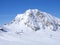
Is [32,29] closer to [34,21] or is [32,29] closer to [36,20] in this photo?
[34,21]

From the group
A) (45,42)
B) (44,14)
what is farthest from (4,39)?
(44,14)

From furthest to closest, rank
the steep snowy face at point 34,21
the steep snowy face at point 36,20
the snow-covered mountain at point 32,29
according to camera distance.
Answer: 1. the steep snowy face at point 36,20
2. the steep snowy face at point 34,21
3. the snow-covered mountain at point 32,29

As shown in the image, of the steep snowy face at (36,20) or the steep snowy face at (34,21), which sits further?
the steep snowy face at (36,20)

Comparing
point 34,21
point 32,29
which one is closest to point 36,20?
point 34,21

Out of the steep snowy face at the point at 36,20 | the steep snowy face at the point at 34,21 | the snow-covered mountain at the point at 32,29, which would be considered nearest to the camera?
the snow-covered mountain at the point at 32,29

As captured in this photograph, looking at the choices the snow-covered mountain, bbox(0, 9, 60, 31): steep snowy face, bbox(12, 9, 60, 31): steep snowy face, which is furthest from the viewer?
bbox(12, 9, 60, 31): steep snowy face

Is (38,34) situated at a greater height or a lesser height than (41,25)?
lesser

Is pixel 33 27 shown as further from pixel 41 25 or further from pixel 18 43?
pixel 18 43

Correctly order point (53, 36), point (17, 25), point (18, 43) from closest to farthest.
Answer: point (18, 43) < point (53, 36) < point (17, 25)

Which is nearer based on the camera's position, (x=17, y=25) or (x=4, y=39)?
(x=4, y=39)
